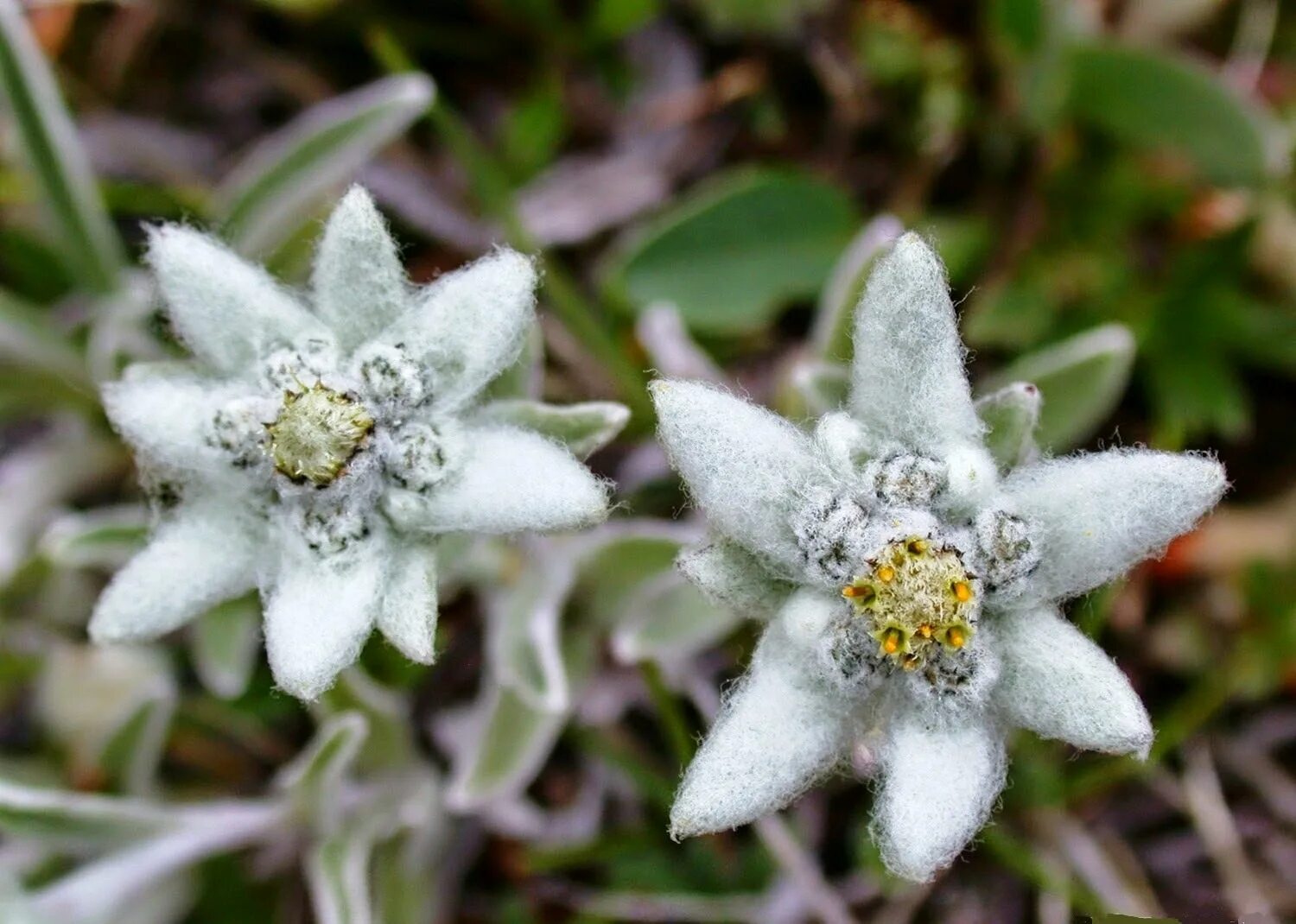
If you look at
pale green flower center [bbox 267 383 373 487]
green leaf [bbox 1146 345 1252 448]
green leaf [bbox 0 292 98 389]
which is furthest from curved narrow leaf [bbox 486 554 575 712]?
green leaf [bbox 1146 345 1252 448]

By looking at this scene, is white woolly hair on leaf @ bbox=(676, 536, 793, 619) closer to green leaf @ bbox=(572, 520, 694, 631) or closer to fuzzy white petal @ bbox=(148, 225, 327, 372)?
green leaf @ bbox=(572, 520, 694, 631)

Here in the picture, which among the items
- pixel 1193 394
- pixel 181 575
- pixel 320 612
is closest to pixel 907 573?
pixel 320 612

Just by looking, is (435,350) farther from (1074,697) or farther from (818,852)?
(818,852)

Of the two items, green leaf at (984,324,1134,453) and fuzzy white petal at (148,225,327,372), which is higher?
fuzzy white petal at (148,225,327,372)

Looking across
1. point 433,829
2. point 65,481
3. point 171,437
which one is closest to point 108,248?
point 65,481

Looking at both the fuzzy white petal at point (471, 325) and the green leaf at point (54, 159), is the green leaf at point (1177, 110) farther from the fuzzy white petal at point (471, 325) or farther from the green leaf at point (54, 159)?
the green leaf at point (54, 159)

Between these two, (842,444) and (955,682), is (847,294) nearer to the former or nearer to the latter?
(842,444)

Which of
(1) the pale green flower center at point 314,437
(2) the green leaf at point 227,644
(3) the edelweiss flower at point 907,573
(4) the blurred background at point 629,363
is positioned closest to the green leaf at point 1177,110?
(4) the blurred background at point 629,363
